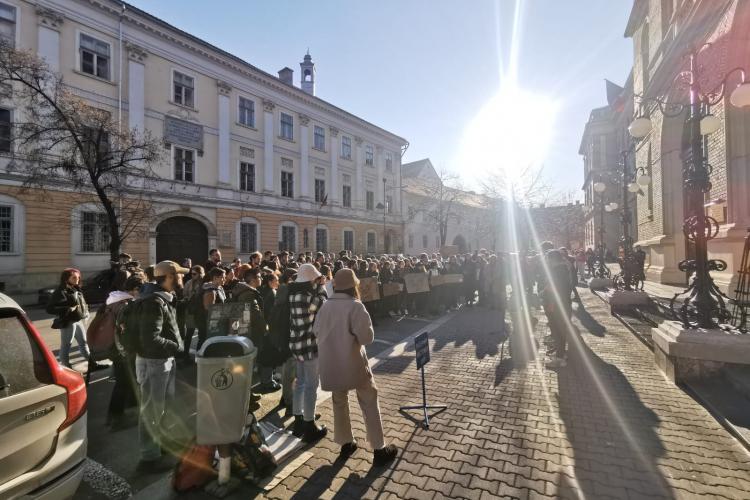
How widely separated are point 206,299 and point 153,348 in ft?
6.69

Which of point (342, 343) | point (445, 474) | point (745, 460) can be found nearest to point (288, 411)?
point (342, 343)

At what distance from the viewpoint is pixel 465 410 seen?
14.9ft

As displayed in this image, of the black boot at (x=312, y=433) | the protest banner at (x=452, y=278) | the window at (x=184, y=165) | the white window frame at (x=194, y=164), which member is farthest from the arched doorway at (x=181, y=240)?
the black boot at (x=312, y=433)

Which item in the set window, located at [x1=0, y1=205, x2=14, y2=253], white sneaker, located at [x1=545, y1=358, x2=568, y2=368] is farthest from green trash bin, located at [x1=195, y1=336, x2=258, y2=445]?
window, located at [x1=0, y1=205, x2=14, y2=253]

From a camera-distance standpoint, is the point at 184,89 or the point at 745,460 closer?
the point at 745,460

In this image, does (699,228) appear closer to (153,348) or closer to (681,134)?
(153,348)

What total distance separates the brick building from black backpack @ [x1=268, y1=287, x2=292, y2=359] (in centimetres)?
792

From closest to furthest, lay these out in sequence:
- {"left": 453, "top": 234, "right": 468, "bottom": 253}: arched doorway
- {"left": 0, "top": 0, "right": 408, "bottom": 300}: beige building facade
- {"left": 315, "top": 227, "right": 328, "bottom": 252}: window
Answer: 1. {"left": 0, "top": 0, "right": 408, "bottom": 300}: beige building facade
2. {"left": 315, "top": 227, "right": 328, "bottom": 252}: window
3. {"left": 453, "top": 234, "right": 468, "bottom": 253}: arched doorway

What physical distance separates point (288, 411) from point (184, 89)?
23.3m

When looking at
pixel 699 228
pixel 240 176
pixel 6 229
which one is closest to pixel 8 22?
pixel 6 229

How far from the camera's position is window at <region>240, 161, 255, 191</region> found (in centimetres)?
2436

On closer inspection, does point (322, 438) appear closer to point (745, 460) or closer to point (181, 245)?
point (745, 460)

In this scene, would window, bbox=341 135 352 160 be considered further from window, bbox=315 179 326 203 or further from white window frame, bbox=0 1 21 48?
white window frame, bbox=0 1 21 48

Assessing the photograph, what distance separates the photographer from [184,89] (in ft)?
70.8
